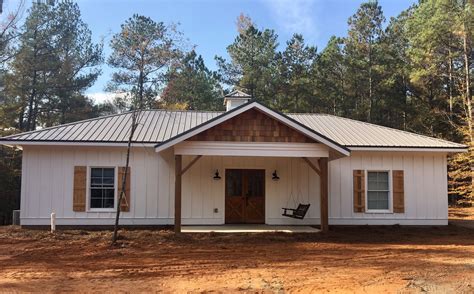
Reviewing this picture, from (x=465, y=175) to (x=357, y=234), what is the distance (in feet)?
45.1

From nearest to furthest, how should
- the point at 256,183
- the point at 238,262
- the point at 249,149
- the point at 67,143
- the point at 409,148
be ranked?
1. the point at 238,262
2. the point at 249,149
3. the point at 67,143
4. the point at 409,148
5. the point at 256,183

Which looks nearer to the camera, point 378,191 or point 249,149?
point 249,149

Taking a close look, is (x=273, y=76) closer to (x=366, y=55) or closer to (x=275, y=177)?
(x=366, y=55)

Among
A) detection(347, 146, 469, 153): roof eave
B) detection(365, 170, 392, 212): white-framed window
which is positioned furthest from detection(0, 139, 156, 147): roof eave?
detection(365, 170, 392, 212): white-framed window

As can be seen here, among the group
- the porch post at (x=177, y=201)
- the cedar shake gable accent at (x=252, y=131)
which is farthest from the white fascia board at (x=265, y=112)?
the porch post at (x=177, y=201)

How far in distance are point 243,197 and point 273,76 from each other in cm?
1788

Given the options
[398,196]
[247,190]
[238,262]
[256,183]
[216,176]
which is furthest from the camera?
[256,183]

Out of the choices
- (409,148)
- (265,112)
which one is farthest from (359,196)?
(265,112)

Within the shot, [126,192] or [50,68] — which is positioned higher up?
[50,68]

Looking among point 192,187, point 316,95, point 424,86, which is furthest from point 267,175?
point 424,86

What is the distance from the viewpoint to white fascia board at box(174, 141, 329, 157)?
38.7ft

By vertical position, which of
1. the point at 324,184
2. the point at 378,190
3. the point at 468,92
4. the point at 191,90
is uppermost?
the point at 191,90

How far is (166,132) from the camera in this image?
14.5 metres

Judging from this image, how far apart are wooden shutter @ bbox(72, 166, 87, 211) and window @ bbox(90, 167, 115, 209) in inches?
9.9
